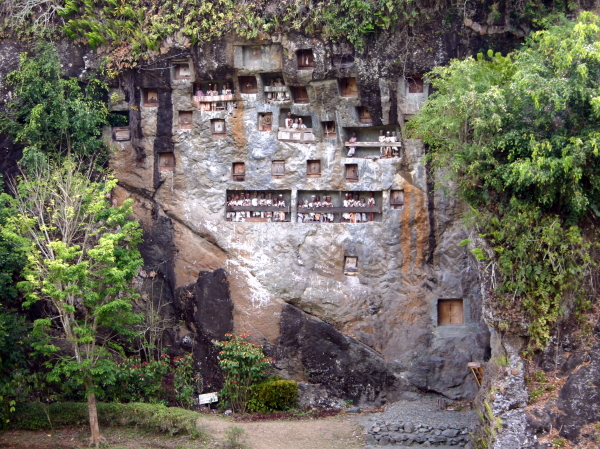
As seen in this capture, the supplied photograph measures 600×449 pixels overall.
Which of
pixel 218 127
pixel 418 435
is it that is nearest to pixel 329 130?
pixel 218 127

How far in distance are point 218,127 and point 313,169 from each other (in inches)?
126

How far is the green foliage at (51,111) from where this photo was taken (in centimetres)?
2053

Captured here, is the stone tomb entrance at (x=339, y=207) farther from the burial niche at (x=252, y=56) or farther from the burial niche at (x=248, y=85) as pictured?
the burial niche at (x=252, y=56)

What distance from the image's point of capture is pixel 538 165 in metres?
13.8

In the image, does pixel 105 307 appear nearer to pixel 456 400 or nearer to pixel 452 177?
pixel 452 177

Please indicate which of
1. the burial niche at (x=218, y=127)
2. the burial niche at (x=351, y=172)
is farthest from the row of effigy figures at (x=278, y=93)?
the burial niche at (x=351, y=172)

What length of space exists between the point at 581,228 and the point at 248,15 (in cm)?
1108

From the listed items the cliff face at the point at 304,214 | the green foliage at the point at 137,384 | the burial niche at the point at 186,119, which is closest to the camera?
the green foliage at the point at 137,384

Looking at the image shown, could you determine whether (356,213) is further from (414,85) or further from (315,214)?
(414,85)

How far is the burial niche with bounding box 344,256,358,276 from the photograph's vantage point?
67.1 ft

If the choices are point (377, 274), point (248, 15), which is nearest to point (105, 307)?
point (377, 274)

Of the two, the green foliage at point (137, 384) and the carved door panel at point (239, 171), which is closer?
the green foliage at point (137, 384)

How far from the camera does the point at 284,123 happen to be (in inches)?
839

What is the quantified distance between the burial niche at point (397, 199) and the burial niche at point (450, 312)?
9.99 feet
